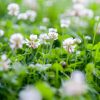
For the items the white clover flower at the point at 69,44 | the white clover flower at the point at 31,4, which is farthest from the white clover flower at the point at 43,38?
the white clover flower at the point at 31,4

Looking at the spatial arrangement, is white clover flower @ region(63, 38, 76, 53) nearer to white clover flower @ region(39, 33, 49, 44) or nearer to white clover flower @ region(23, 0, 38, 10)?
white clover flower @ region(39, 33, 49, 44)

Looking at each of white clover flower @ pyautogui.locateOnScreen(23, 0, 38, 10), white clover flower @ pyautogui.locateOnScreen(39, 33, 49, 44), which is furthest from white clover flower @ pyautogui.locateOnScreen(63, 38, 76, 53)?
white clover flower @ pyautogui.locateOnScreen(23, 0, 38, 10)

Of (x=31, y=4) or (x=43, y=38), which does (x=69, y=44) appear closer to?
(x=43, y=38)

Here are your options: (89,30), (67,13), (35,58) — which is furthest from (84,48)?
(67,13)

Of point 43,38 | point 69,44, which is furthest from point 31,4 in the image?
point 69,44

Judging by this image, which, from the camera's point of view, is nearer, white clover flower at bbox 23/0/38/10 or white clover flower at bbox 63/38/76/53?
white clover flower at bbox 63/38/76/53

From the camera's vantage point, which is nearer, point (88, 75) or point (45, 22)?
point (88, 75)

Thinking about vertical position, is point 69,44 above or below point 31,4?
below

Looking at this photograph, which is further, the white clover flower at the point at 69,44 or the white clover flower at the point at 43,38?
the white clover flower at the point at 43,38

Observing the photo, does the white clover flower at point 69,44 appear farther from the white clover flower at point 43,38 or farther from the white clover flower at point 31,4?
the white clover flower at point 31,4

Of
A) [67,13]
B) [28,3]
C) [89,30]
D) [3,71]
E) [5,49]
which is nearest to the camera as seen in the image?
[3,71]

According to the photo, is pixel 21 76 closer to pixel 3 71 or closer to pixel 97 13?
pixel 3 71
